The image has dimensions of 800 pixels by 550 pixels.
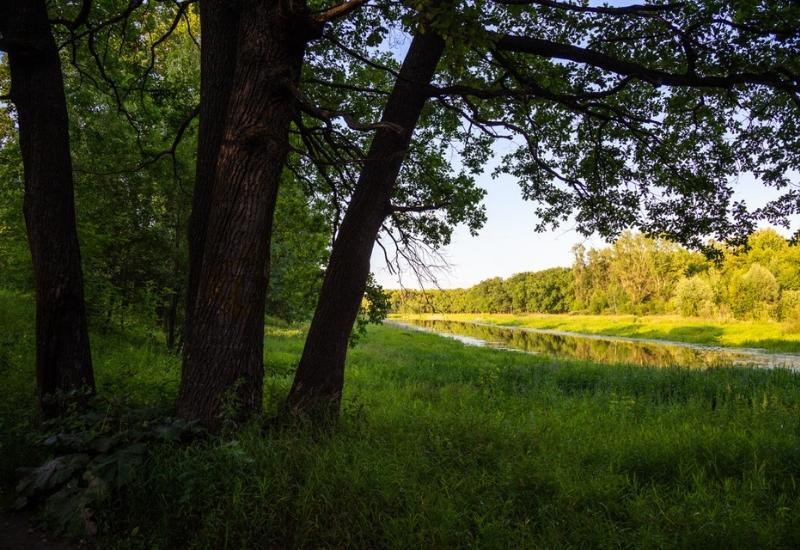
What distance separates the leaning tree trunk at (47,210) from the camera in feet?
15.0

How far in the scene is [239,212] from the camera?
156 inches

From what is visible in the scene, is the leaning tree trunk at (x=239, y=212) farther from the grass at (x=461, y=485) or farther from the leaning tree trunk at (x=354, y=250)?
the leaning tree trunk at (x=354, y=250)

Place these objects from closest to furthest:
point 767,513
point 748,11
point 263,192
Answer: point 767,513 → point 263,192 → point 748,11

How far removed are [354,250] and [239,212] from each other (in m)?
1.44

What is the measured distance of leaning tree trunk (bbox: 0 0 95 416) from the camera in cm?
458

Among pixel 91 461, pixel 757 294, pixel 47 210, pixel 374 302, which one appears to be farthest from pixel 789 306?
pixel 47 210

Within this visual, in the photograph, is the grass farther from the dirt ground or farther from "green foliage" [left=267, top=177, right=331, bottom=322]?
"green foliage" [left=267, top=177, right=331, bottom=322]

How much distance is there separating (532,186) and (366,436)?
5787 millimetres

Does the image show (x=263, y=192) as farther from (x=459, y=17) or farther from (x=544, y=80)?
(x=544, y=80)

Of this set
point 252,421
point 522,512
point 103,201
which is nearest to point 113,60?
point 103,201

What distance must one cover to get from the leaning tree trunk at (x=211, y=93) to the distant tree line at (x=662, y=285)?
9.34 ft

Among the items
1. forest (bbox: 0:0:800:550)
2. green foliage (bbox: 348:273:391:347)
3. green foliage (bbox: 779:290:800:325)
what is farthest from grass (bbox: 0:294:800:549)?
green foliage (bbox: 779:290:800:325)

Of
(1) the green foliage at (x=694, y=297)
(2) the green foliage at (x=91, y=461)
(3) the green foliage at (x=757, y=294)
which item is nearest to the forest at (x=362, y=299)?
(2) the green foliage at (x=91, y=461)

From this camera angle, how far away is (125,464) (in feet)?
10.4
